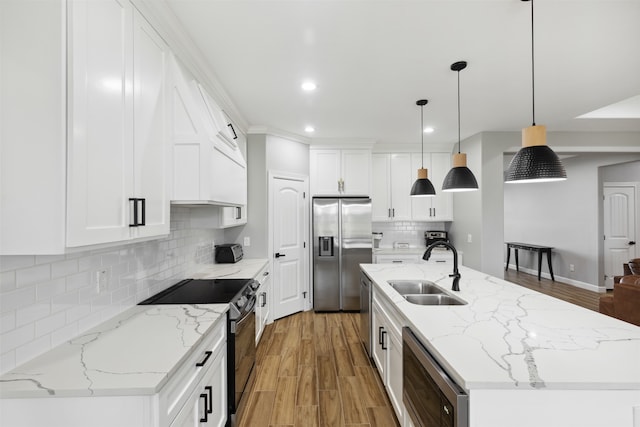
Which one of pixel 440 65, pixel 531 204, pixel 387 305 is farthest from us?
pixel 531 204

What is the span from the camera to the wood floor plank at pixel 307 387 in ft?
7.41

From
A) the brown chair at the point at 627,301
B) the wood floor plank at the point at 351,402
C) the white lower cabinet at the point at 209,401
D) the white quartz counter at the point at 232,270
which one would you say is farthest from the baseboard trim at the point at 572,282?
the white lower cabinet at the point at 209,401

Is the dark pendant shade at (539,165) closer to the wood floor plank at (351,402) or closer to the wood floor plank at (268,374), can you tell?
the wood floor plank at (351,402)

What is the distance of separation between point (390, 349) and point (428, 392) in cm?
83

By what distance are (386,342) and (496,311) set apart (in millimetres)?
851

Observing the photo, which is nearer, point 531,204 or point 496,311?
point 496,311

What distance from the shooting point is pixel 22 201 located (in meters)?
0.97

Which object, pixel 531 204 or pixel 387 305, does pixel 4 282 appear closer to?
pixel 387 305

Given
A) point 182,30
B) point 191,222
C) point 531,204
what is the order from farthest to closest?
1. point 531,204
2. point 191,222
3. point 182,30

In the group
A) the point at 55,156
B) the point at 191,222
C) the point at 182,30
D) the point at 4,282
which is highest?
the point at 182,30

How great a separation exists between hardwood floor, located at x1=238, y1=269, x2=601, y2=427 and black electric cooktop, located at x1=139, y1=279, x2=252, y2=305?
2.94ft

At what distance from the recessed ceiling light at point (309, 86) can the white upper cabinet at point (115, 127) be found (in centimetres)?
125

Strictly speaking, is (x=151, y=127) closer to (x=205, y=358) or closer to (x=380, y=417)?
(x=205, y=358)

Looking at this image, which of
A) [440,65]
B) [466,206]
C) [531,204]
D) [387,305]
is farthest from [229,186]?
[531,204]
